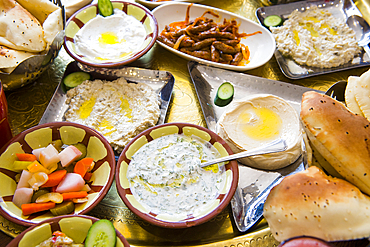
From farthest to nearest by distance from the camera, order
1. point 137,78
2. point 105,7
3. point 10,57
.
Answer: point 105,7, point 137,78, point 10,57

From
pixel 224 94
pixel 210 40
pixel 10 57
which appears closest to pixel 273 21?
pixel 210 40

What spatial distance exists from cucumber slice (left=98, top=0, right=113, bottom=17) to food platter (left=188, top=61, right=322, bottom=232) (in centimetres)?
115

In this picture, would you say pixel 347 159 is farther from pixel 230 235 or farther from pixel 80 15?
pixel 80 15

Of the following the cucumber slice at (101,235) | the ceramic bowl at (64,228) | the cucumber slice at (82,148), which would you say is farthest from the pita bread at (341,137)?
the cucumber slice at (82,148)

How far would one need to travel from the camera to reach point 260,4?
4.02 m

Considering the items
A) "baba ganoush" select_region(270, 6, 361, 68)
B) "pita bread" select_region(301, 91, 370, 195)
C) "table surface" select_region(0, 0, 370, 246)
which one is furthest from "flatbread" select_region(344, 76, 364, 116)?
"baba ganoush" select_region(270, 6, 361, 68)

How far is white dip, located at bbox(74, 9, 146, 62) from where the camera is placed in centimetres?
295

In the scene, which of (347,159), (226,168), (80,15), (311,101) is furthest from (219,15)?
(347,159)

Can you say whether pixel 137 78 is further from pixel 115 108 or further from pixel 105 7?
pixel 105 7

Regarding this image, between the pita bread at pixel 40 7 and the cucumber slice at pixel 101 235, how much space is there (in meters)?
2.11

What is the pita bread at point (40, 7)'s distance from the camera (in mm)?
2695

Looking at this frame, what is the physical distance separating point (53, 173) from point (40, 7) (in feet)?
5.51

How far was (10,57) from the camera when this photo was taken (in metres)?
2.31

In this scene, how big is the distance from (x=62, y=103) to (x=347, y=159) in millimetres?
2414
